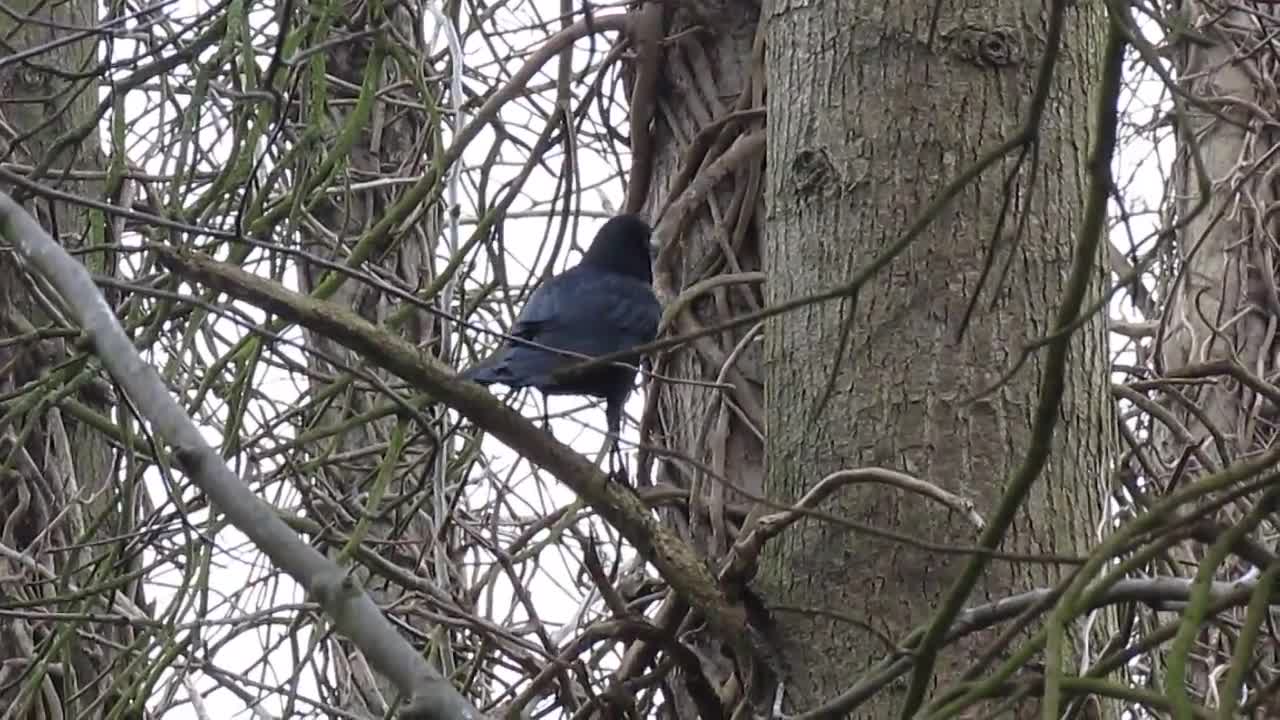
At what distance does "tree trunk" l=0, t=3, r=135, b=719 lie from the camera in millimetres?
3193

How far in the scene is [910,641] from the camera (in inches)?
63.4

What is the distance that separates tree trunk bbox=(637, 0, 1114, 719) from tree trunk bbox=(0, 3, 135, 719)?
1435 mm

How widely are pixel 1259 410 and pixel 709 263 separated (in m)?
2.04

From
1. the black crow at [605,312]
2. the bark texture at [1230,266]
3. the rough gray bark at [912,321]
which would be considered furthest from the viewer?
the bark texture at [1230,266]

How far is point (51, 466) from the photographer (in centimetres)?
361

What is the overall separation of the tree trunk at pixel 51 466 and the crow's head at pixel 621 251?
975 mm

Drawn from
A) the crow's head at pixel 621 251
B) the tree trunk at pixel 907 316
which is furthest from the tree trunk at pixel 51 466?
the tree trunk at pixel 907 316

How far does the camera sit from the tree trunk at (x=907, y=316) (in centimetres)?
194

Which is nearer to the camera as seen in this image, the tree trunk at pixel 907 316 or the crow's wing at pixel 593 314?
the tree trunk at pixel 907 316

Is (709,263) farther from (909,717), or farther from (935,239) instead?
(909,717)

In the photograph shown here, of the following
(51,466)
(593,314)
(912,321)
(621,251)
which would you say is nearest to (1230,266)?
(621,251)

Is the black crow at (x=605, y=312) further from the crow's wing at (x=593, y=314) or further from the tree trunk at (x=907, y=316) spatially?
the tree trunk at (x=907, y=316)

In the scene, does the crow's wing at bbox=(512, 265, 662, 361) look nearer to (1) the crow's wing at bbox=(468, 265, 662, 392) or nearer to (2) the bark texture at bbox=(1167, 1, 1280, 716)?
(1) the crow's wing at bbox=(468, 265, 662, 392)

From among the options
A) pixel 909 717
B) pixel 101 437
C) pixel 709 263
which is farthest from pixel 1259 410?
pixel 909 717
